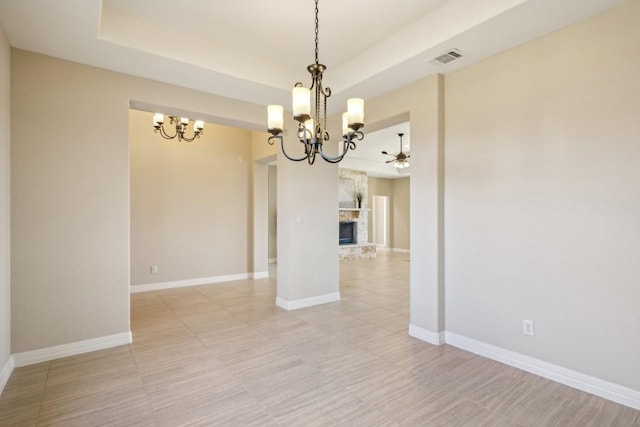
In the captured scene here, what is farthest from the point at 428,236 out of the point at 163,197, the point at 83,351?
the point at 163,197

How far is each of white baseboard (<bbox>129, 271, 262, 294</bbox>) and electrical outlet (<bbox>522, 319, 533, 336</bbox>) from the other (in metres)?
5.19

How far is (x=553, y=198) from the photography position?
8.74 ft

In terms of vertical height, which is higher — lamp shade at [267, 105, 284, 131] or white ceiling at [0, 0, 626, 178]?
white ceiling at [0, 0, 626, 178]

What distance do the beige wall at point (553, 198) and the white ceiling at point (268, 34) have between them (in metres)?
0.29

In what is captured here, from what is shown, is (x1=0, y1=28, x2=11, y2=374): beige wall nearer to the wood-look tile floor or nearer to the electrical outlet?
the wood-look tile floor

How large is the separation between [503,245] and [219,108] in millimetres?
3654

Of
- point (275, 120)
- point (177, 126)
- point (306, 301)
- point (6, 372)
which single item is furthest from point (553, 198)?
point (177, 126)

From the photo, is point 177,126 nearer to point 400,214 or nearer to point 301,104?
point 301,104

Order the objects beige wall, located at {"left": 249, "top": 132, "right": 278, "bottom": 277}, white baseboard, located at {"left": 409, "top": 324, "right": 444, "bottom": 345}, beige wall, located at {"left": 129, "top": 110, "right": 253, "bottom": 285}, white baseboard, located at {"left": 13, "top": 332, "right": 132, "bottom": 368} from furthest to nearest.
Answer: beige wall, located at {"left": 249, "top": 132, "right": 278, "bottom": 277}
beige wall, located at {"left": 129, "top": 110, "right": 253, "bottom": 285}
white baseboard, located at {"left": 409, "top": 324, "right": 444, "bottom": 345}
white baseboard, located at {"left": 13, "top": 332, "right": 132, "bottom": 368}

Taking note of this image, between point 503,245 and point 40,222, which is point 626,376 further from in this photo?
point 40,222

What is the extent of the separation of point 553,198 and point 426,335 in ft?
6.14

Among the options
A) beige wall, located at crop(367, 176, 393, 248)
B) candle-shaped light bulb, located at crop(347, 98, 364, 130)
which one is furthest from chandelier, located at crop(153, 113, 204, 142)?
beige wall, located at crop(367, 176, 393, 248)

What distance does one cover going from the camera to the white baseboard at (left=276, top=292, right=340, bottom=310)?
4.70 metres

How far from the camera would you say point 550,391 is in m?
2.48
